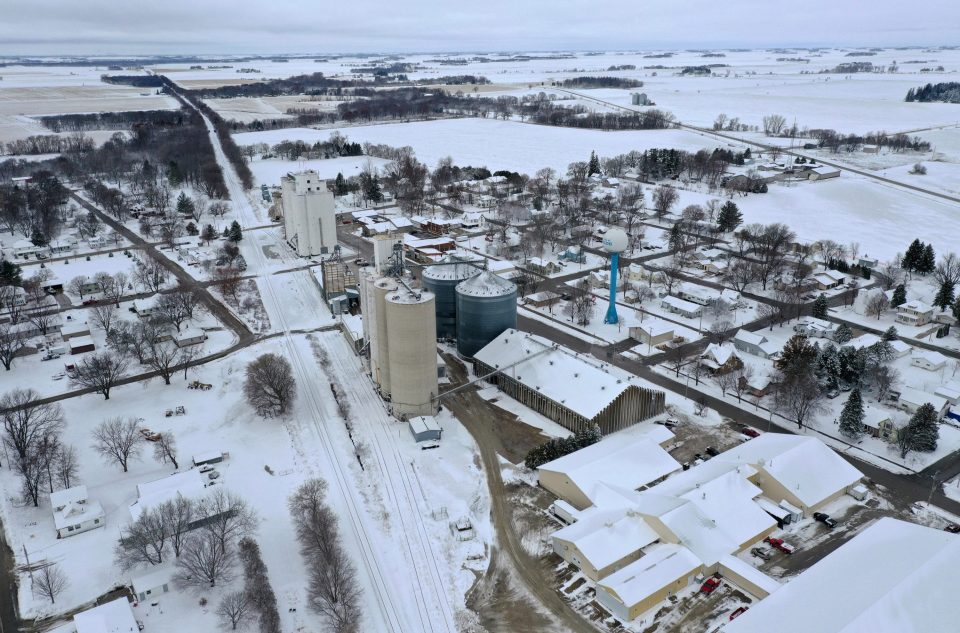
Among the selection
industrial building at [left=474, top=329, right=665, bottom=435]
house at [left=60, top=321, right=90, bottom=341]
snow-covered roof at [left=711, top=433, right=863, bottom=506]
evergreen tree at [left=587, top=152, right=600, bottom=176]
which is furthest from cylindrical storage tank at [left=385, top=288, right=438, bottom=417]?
evergreen tree at [left=587, top=152, right=600, bottom=176]

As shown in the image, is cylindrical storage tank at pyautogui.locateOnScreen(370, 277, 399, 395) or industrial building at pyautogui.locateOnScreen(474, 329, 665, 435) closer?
industrial building at pyautogui.locateOnScreen(474, 329, 665, 435)

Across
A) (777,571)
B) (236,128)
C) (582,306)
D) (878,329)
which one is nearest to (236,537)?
(777,571)

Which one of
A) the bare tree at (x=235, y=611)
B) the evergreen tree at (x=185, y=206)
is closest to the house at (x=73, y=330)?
the bare tree at (x=235, y=611)

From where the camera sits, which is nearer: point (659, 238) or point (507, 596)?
point (507, 596)

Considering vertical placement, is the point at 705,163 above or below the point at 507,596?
above

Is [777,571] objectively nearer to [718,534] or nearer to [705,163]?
[718,534]

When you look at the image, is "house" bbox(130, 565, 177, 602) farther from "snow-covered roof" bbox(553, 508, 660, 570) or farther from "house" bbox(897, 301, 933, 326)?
"house" bbox(897, 301, 933, 326)
